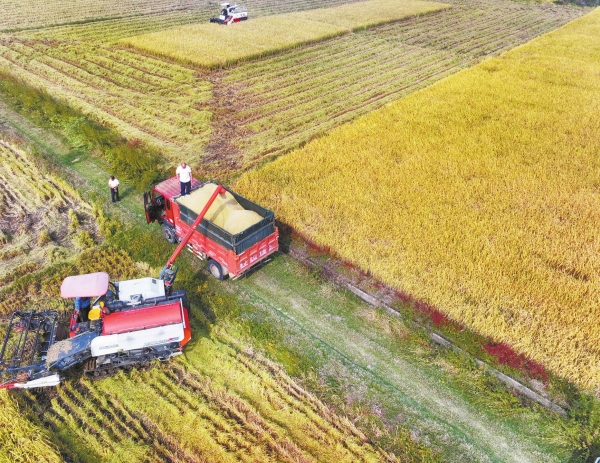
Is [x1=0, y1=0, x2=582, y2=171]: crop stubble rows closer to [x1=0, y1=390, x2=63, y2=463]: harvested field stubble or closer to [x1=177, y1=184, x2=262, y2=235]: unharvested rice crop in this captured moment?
[x1=177, y1=184, x2=262, y2=235]: unharvested rice crop

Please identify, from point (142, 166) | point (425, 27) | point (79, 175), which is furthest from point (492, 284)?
point (425, 27)

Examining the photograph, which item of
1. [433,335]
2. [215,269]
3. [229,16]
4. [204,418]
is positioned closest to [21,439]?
[204,418]

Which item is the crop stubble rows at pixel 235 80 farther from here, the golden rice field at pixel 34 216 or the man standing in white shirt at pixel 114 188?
the golden rice field at pixel 34 216

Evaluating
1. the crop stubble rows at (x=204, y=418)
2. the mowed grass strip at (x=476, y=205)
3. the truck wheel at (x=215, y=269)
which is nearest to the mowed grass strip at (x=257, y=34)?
the mowed grass strip at (x=476, y=205)

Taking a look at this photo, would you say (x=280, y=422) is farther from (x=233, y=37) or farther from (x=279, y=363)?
(x=233, y=37)

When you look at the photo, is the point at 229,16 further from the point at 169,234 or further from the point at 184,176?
the point at 169,234

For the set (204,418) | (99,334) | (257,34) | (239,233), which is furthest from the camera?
(257,34)
